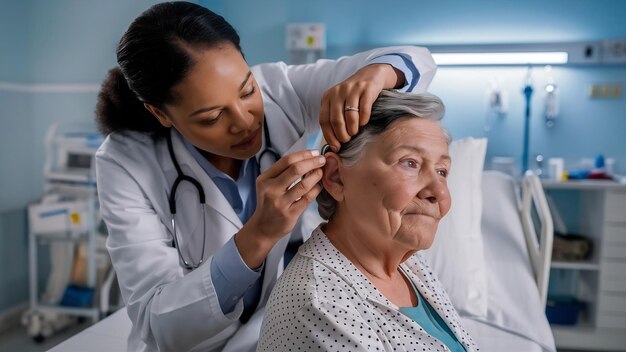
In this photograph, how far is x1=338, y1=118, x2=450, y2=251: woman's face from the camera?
1.03m

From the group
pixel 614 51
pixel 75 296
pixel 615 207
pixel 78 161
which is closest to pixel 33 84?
pixel 78 161

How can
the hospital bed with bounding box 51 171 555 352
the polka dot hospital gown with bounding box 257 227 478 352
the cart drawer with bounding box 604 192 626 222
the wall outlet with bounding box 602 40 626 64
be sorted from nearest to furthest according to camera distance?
the polka dot hospital gown with bounding box 257 227 478 352 → the hospital bed with bounding box 51 171 555 352 → the cart drawer with bounding box 604 192 626 222 → the wall outlet with bounding box 602 40 626 64

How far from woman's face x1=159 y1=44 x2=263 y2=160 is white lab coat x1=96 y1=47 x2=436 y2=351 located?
131mm

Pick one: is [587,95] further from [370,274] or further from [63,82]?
[63,82]

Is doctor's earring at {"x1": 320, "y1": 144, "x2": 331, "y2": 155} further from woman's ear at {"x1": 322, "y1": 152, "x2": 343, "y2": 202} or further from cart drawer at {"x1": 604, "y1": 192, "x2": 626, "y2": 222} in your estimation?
cart drawer at {"x1": 604, "y1": 192, "x2": 626, "y2": 222}

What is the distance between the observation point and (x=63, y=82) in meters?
2.71

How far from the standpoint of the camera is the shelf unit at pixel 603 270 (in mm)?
2736

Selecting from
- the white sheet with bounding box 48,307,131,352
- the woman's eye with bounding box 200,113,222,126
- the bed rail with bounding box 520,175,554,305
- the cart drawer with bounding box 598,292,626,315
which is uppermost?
the woman's eye with bounding box 200,113,222,126

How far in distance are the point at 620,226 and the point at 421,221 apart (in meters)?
2.18

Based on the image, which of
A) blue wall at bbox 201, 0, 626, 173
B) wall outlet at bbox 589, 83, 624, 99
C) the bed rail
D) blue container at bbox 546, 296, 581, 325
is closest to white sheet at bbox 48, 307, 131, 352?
the bed rail

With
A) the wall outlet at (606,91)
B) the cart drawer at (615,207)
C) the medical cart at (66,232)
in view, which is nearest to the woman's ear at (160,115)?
the medical cart at (66,232)

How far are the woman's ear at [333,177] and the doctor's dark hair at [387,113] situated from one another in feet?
0.07

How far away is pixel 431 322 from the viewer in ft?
3.74

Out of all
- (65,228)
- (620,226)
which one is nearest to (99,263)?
(65,228)
